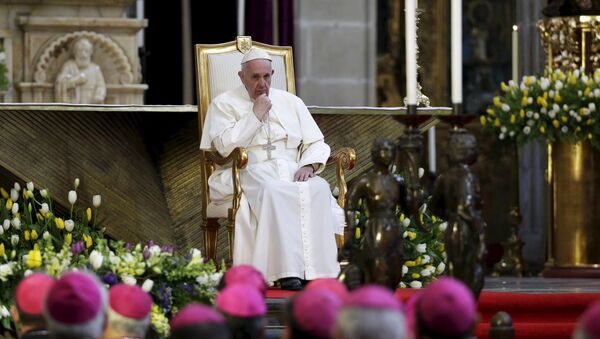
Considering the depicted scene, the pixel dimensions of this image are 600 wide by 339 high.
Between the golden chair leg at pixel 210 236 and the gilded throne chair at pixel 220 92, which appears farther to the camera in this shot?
the golden chair leg at pixel 210 236

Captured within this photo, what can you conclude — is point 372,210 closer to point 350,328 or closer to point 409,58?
point 409,58

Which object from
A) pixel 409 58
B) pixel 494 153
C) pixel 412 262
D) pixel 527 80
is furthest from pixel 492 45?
pixel 409 58

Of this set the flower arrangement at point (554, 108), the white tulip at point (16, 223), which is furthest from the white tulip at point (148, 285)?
A: the flower arrangement at point (554, 108)

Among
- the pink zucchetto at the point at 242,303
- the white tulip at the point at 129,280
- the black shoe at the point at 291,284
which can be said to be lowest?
the black shoe at the point at 291,284

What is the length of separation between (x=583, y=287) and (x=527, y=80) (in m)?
2.41

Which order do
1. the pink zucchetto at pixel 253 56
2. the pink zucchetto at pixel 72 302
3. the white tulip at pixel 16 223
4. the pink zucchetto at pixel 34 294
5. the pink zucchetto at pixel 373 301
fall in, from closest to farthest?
the pink zucchetto at pixel 373 301, the pink zucchetto at pixel 72 302, the pink zucchetto at pixel 34 294, the white tulip at pixel 16 223, the pink zucchetto at pixel 253 56

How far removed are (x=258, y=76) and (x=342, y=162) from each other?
0.60m

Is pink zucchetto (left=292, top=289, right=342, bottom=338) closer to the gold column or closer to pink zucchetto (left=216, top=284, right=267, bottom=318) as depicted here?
pink zucchetto (left=216, top=284, right=267, bottom=318)

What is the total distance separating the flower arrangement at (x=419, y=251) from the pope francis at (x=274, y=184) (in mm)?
378

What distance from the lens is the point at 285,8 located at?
11656mm

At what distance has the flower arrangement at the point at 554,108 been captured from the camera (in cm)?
955

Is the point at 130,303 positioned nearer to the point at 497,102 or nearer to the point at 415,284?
the point at 415,284

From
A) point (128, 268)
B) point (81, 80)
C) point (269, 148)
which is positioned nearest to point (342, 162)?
point (269, 148)

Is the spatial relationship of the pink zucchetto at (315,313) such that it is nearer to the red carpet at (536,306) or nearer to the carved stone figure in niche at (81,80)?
the red carpet at (536,306)
